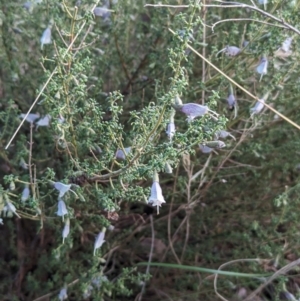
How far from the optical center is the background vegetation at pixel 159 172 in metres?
1.28

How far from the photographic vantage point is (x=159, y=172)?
4.38ft

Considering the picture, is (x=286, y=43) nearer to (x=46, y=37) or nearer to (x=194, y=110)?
(x=194, y=110)

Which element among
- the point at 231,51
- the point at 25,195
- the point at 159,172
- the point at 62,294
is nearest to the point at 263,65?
the point at 231,51

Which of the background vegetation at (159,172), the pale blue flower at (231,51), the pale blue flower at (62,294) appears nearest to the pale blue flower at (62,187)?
the background vegetation at (159,172)

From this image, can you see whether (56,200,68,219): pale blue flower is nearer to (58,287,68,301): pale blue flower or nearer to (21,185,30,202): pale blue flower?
(21,185,30,202): pale blue flower

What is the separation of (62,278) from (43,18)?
2.24 feet

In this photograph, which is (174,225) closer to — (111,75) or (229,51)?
(111,75)

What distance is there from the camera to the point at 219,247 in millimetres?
1687

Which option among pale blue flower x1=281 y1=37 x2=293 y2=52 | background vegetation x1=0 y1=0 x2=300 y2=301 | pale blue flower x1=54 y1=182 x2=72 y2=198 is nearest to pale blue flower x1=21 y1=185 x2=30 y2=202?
background vegetation x1=0 y1=0 x2=300 y2=301

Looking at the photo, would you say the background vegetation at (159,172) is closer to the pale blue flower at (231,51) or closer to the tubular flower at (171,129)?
the pale blue flower at (231,51)

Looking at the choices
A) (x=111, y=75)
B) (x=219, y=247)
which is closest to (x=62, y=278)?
(x=219, y=247)

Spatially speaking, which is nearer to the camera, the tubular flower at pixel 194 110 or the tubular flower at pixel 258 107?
the tubular flower at pixel 194 110

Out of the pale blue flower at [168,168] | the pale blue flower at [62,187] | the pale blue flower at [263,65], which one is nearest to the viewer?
the pale blue flower at [168,168]

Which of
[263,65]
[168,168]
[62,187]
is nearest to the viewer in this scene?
[168,168]
